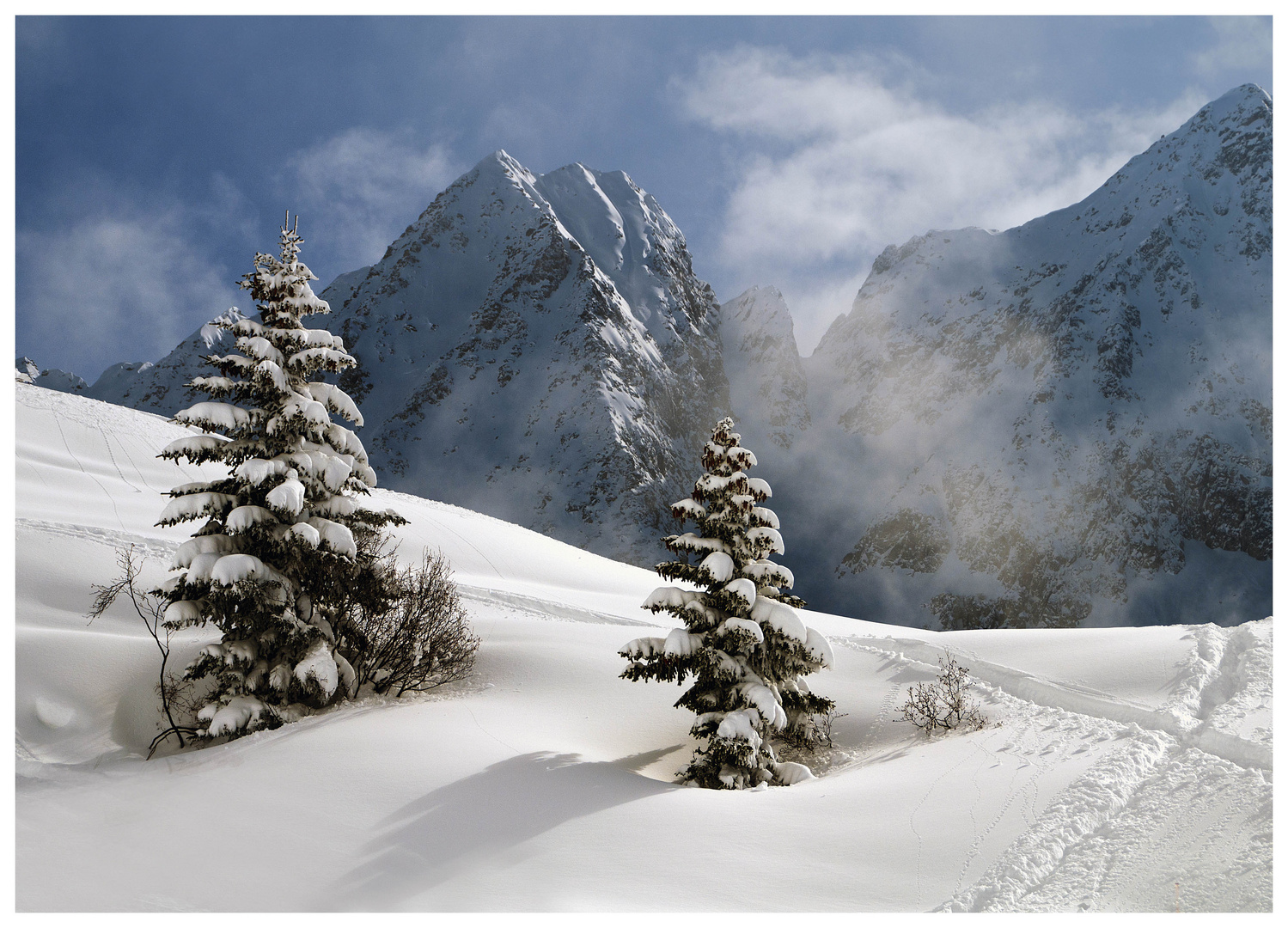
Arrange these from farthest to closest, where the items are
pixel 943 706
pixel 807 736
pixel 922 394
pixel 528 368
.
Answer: pixel 922 394, pixel 528 368, pixel 943 706, pixel 807 736

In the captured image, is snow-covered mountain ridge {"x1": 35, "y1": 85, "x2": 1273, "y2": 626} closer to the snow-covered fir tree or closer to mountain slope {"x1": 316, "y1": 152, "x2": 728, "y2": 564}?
mountain slope {"x1": 316, "y1": 152, "x2": 728, "y2": 564}

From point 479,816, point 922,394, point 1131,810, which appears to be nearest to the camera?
point 1131,810

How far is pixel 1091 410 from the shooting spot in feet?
502

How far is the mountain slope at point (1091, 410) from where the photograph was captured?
449ft

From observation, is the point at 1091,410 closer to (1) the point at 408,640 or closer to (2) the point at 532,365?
(2) the point at 532,365

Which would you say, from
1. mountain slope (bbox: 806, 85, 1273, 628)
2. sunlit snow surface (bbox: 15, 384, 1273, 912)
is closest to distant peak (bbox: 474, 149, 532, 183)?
mountain slope (bbox: 806, 85, 1273, 628)

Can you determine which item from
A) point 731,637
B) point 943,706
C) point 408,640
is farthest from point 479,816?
point 943,706

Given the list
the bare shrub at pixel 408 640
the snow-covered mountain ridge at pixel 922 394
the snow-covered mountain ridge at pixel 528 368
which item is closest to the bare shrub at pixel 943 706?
the bare shrub at pixel 408 640

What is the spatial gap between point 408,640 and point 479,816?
5639 mm

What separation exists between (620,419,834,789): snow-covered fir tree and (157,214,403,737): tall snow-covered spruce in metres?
4.81

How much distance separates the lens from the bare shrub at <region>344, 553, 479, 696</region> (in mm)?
12391

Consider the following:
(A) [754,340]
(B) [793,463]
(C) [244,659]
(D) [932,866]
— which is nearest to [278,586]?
(C) [244,659]

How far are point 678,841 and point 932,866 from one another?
239cm

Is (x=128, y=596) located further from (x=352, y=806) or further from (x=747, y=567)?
(x=747, y=567)
